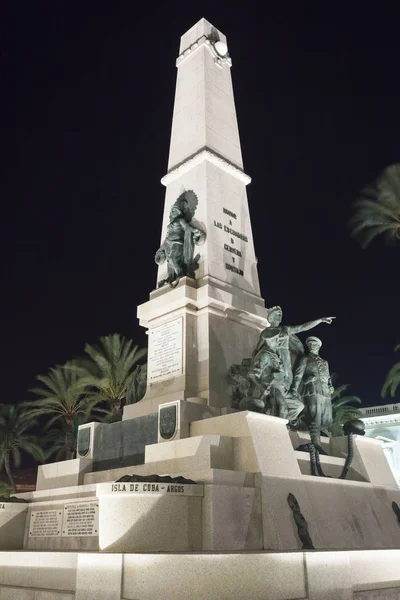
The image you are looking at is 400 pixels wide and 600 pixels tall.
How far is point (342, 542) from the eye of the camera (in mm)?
10664

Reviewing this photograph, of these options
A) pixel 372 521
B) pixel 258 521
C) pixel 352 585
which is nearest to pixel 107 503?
pixel 258 521

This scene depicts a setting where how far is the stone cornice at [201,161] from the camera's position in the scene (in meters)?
16.7

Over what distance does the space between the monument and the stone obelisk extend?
0.14ft

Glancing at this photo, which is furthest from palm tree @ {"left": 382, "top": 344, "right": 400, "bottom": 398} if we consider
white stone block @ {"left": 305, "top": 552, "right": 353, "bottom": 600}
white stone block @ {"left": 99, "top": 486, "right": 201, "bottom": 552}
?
white stone block @ {"left": 99, "top": 486, "right": 201, "bottom": 552}

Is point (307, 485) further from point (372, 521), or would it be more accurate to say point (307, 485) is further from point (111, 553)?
point (111, 553)

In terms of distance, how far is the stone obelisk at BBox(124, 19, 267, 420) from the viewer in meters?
14.0

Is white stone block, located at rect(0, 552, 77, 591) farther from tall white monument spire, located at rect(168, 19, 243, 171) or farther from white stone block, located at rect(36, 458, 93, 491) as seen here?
tall white monument spire, located at rect(168, 19, 243, 171)

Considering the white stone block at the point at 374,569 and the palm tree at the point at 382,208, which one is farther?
the palm tree at the point at 382,208

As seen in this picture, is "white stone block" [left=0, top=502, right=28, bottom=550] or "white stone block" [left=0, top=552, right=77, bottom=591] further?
"white stone block" [left=0, top=502, right=28, bottom=550]

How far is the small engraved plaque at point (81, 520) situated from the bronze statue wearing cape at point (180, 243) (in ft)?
21.1

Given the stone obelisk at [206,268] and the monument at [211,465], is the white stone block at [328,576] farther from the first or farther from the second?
the stone obelisk at [206,268]

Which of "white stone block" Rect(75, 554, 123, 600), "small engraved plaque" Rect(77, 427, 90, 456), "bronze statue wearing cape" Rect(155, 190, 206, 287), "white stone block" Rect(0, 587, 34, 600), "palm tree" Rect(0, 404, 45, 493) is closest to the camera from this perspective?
"white stone block" Rect(75, 554, 123, 600)

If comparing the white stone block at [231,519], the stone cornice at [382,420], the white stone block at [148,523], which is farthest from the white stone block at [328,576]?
the stone cornice at [382,420]

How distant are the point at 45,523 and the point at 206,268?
6.99 m
